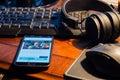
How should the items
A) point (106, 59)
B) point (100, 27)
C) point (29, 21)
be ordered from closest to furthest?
1. point (106, 59)
2. point (100, 27)
3. point (29, 21)

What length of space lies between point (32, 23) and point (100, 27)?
0.66 feet


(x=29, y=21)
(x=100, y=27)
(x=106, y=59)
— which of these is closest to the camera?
(x=106, y=59)

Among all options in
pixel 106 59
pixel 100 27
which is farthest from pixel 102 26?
pixel 106 59

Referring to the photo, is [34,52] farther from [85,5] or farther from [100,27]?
[85,5]

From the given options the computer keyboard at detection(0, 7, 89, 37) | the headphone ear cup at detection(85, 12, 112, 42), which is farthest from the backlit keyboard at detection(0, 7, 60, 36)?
the headphone ear cup at detection(85, 12, 112, 42)

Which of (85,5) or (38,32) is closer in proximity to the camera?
(38,32)

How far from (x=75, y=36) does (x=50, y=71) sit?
17cm

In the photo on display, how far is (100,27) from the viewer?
62 cm

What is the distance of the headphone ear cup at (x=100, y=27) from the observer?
62 centimetres

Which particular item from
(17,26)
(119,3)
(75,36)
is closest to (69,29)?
(75,36)

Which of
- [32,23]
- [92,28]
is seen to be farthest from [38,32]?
[92,28]

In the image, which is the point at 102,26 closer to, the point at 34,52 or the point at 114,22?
the point at 114,22

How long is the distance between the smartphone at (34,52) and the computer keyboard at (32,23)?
35mm

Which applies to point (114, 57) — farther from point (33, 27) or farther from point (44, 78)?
point (33, 27)
